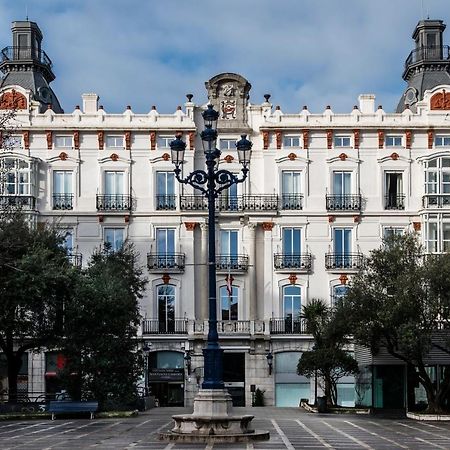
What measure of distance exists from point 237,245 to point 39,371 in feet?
48.3

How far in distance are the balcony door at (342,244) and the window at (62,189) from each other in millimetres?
17026

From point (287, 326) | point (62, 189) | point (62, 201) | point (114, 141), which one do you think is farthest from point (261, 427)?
point (114, 141)

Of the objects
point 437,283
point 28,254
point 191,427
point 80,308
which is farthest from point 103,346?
point 191,427

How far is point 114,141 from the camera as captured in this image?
69.3 m

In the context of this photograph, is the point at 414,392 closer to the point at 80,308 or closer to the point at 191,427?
the point at 80,308

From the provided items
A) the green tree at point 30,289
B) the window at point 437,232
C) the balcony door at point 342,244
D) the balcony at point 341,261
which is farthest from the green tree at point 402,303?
the balcony door at point 342,244

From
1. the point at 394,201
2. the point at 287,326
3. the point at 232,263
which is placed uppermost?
the point at 394,201

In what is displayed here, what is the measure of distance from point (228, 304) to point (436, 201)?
47.9ft

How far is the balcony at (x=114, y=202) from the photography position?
68.6 m

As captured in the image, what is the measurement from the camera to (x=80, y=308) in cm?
4944

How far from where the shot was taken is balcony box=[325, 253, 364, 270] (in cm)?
6781

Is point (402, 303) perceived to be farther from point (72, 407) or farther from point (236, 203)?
point (236, 203)

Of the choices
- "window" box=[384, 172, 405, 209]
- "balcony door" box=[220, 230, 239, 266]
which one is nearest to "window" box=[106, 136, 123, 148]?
"balcony door" box=[220, 230, 239, 266]

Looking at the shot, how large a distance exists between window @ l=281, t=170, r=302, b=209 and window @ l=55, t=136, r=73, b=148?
13758mm
